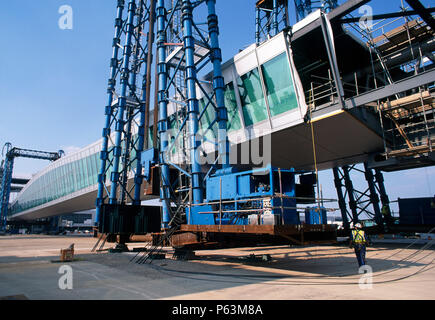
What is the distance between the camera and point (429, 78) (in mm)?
13273

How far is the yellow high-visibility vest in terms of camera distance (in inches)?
377

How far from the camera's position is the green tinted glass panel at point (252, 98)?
18.3 meters

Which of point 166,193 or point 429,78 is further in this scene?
point 166,193

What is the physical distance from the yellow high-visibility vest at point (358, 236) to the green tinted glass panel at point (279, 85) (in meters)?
8.99

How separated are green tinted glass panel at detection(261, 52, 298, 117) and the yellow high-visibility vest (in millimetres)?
8987

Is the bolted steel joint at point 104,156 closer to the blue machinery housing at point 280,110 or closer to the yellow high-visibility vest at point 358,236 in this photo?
the blue machinery housing at point 280,110

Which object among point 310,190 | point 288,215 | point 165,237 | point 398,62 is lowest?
point 165,237

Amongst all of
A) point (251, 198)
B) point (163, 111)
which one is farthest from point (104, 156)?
point (251, 198)

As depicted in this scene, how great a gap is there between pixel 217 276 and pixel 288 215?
3157 mm

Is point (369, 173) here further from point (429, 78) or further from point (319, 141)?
point (429, 78)

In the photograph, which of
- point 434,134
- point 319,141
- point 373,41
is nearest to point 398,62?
point 373,41

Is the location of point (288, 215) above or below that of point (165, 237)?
above
